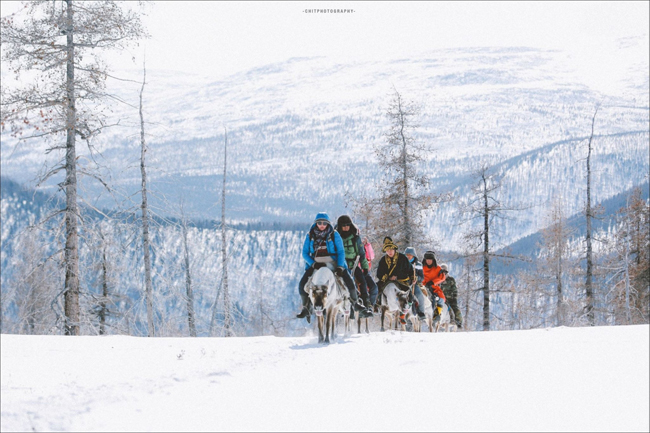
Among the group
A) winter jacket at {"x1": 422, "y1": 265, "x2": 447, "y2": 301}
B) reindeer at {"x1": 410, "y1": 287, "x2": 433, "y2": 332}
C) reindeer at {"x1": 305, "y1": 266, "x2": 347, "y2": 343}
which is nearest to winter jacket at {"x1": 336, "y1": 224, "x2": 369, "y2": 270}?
reindeer at {"x1": 305, "y1": 266, "x2": 347, "y2": 343}

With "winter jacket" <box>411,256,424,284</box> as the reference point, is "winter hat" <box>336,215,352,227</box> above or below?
above

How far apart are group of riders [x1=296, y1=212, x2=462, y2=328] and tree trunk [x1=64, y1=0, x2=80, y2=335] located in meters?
8.48

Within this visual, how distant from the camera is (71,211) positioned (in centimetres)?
1905

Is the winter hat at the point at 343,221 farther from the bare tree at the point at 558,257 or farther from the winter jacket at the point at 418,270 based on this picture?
the bare tree at the point at 558,257

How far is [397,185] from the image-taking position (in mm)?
29141

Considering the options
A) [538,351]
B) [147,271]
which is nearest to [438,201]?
[147,271]

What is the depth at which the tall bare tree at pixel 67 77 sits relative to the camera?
1839 cm

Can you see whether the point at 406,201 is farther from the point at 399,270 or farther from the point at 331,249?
the point at 331,249

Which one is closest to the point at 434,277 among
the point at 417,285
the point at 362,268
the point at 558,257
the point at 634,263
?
the point at 417,285

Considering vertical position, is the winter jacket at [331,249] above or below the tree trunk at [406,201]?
below

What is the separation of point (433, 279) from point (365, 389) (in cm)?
1080

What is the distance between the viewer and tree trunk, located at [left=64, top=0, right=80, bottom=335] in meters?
18.8

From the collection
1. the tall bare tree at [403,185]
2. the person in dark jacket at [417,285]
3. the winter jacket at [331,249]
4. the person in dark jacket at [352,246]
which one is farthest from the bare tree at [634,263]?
the winter jacket at [331,249]

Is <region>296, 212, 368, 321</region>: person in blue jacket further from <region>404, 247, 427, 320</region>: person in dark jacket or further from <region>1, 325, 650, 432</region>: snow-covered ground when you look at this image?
<region>404, 247, 427, 320</region>: person in dark jacket
